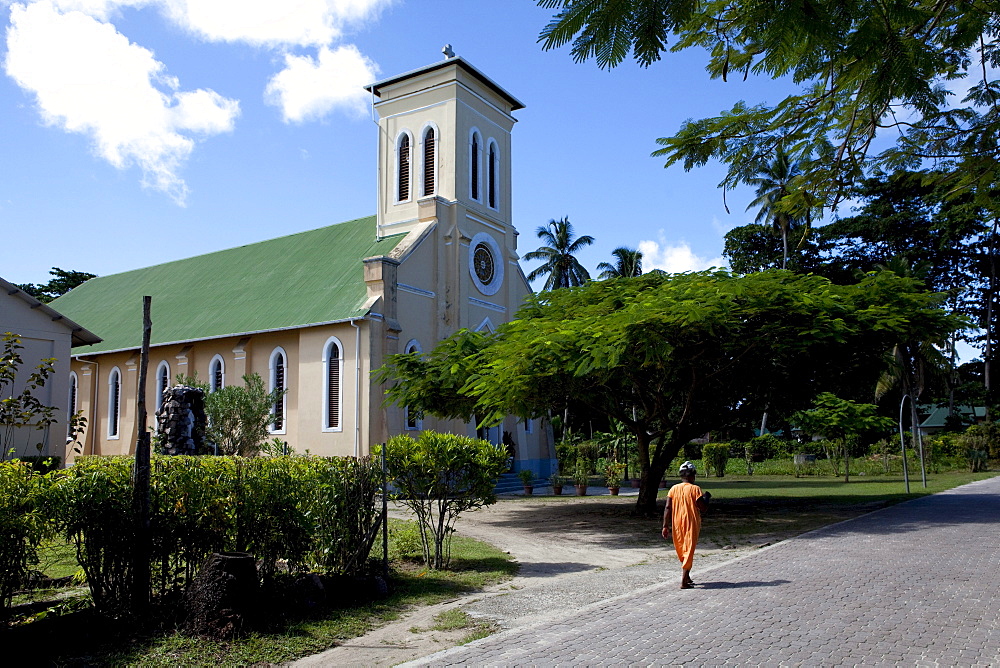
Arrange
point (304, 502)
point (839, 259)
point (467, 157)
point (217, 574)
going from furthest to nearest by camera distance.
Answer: point (839, 259), point (467, 157), point (304, 502), point (217, 574)

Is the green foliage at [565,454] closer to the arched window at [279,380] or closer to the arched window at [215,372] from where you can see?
the arched window at [279,380]

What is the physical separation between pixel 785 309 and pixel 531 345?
4993mm

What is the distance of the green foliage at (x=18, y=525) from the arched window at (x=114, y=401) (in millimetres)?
27936

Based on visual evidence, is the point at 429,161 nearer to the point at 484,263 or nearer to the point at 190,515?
the point at 484,263

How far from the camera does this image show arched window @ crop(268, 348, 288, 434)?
27125 millimetres

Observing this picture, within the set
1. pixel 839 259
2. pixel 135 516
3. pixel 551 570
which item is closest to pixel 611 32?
pixel 135 516

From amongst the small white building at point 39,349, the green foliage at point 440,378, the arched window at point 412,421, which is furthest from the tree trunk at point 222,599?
the arched window at point 412,421

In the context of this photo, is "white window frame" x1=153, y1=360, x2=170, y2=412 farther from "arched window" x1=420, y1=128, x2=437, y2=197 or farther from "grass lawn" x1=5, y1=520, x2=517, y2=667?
"grass lawn" x1=5, y1=520, x2=517, y2=667

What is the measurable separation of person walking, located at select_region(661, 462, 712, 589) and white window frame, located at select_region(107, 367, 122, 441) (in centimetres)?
2855

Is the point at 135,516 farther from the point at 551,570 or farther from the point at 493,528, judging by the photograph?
the point at 493,528

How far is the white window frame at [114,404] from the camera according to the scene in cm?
3155

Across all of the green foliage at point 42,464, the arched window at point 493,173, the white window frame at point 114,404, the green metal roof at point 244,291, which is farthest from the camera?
the white window frame at point 114,404

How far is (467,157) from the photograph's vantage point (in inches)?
1164

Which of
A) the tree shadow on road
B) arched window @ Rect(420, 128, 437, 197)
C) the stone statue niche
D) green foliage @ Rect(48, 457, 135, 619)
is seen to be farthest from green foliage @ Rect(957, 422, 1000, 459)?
green foliage @ Rect(48, 457, 135, 619)
